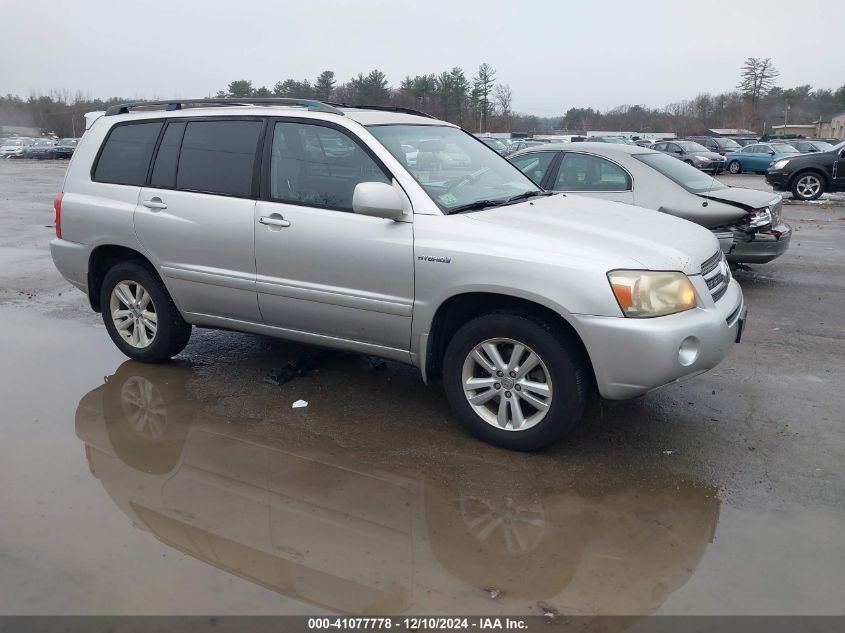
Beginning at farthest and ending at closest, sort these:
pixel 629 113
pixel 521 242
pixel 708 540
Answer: pixel 629 113, pixel 521 242, pixel 708 540

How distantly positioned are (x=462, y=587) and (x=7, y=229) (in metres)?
12.9

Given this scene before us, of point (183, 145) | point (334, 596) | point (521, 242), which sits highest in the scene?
point (183, 145)

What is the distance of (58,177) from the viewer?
94.4ft

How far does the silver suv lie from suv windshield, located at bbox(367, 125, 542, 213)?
0.02 m

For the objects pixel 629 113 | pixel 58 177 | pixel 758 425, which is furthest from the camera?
pixel 629 113

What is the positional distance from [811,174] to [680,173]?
1173cm

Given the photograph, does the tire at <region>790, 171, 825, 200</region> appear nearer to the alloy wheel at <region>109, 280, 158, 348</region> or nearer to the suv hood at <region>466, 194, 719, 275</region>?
the suv hood at <region>466, 194, 719, 275</region>

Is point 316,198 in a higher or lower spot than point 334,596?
higher

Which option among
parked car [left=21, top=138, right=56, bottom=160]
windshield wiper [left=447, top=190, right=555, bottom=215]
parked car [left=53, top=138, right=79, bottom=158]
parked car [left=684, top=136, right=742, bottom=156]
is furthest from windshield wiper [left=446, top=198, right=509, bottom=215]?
parked car [left=21, top=138, right=56, bottom=160]

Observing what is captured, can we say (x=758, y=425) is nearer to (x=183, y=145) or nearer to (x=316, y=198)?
(x=316, y=198)

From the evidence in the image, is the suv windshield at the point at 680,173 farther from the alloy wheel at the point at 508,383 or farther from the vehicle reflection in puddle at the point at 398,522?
the vehicle reflection in puddle at the point at 398,522

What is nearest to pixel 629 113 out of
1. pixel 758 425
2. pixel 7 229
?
pixel 7 229

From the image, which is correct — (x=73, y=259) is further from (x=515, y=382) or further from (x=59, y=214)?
(x=515, y=382)

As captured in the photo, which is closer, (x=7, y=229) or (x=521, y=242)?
(x=521, y=242)
